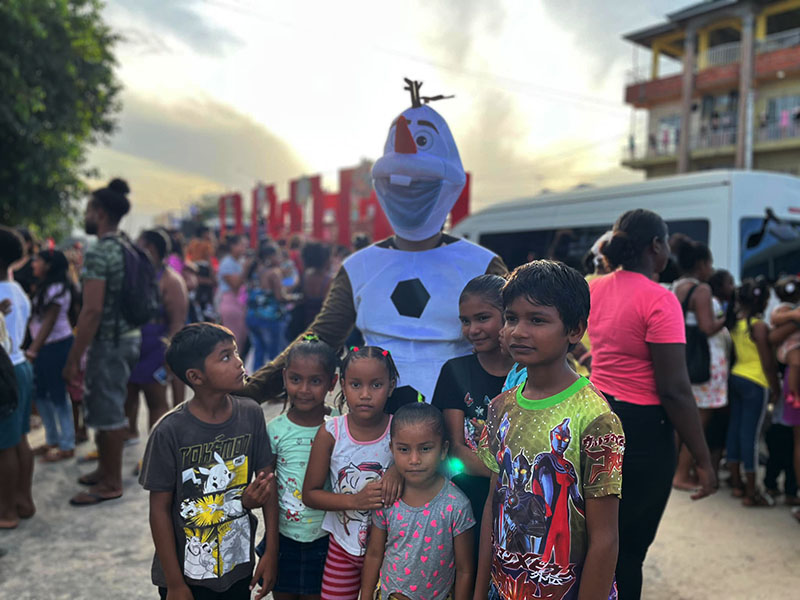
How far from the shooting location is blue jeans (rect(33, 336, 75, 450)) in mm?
4215

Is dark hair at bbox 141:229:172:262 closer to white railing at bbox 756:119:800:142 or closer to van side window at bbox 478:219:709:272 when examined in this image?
van side window at bbox 478:219:709:272

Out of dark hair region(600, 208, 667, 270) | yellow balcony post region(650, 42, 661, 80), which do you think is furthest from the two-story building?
dark hair region(600, 208, 667, 270)

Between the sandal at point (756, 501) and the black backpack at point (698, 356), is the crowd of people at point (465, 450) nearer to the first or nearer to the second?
the black backpack at point (698, 356)

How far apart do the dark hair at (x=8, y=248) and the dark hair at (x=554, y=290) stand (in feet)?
10.8

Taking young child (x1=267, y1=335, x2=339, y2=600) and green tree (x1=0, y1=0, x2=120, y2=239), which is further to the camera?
green tree (x1=0, y1=0, x2=120, y2=239)

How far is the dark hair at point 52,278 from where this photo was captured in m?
4.16

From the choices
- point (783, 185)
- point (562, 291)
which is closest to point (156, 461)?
point (562, 291)

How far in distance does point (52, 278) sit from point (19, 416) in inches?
50.7

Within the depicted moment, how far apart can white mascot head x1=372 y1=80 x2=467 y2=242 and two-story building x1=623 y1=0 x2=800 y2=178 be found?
67.7 ft

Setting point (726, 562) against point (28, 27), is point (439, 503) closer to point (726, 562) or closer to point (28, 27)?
point (726, 562)

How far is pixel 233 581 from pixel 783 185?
6.54 metres

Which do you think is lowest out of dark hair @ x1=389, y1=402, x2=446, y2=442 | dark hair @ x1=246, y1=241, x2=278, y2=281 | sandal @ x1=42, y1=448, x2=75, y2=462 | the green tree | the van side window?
sandal @ x1=42, y1=448, x2=75, y2=462

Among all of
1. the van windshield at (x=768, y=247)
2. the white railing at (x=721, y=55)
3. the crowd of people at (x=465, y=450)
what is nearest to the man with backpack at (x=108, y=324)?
the crowd of people at (x=465, y=450)

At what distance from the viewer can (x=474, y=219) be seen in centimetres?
1005
